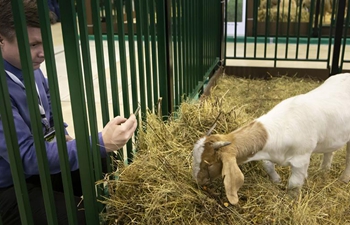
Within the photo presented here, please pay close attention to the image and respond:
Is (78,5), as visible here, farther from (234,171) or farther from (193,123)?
(193,123)

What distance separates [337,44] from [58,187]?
4.31 meters

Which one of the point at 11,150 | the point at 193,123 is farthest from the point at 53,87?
the point at 193,123

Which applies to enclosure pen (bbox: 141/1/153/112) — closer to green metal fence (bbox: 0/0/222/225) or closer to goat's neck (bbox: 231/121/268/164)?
green metal fence (bbox: 0/0/222/225)

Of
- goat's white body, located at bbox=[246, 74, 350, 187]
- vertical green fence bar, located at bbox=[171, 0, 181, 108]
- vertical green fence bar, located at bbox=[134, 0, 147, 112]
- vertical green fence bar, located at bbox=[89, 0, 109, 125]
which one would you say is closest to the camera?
vertical green fence bar, located at bbox=[89, 0, 109, 125]

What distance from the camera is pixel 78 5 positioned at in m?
1.83

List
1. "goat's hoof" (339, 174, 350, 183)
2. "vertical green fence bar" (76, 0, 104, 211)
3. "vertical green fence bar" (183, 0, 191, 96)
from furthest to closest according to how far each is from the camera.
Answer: "vertical green fence bar" (183, 0, 191, 96)
"goat's hoof" (339, 174, 350, 183)
"vertical green fence bar" (76, 0, 104, 211)

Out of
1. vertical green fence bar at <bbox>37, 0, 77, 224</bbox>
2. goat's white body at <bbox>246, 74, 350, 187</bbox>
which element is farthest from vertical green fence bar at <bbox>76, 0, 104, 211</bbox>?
goat's white body at <bbox>246, 74, 350, 187</bbox>

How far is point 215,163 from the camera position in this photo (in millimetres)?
2105

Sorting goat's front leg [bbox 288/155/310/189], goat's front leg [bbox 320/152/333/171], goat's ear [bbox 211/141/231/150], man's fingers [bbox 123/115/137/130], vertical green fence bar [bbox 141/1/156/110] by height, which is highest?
vertical green fence bar [bbox 141/1/156/110]

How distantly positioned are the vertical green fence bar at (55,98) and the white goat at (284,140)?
65cm

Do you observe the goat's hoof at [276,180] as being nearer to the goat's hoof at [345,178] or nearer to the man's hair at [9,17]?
the goat's hoof at [345,178]

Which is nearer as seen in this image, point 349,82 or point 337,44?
point 349,82

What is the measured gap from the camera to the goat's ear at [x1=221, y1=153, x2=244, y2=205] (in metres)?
2.00

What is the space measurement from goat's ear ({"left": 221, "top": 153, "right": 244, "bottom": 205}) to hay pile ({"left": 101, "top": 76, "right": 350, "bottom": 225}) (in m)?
0.11
